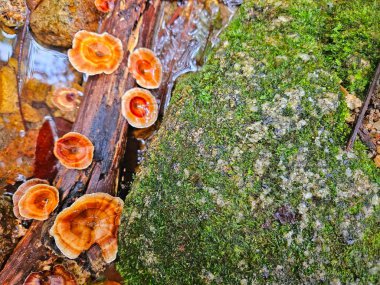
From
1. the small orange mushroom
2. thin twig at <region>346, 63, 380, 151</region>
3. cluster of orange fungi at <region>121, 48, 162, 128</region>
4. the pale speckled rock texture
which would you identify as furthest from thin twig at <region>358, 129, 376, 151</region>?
the pale speckled rock texture

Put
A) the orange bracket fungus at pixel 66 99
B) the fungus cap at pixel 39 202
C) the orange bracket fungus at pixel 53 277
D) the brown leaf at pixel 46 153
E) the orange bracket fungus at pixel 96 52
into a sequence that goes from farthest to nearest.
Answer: the orange bracket fungus at pixel 66 99 < the brown leaf at pixel 46 153 < the orange bracket fungus at pixel 96 52 < the fungus cap at pixel 39 202 < the orange bracket fungus at pixel 53 277

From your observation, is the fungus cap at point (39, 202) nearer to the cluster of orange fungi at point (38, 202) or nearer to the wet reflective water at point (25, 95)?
the cluster of orange fungi at point (38, 202)

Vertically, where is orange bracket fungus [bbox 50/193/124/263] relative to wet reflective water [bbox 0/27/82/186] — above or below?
below

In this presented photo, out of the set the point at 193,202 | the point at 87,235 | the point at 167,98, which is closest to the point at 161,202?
the point at 193,202

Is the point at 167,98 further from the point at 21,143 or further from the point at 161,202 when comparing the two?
the point at 21,143

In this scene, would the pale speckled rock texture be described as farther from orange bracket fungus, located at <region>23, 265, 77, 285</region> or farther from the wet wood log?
orange bracket fungus, located at <region>23, 265, 77, 285</region>

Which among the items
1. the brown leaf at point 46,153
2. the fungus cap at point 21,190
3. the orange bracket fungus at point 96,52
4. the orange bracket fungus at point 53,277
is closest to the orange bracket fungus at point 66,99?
the brown leaf at point 46,153
